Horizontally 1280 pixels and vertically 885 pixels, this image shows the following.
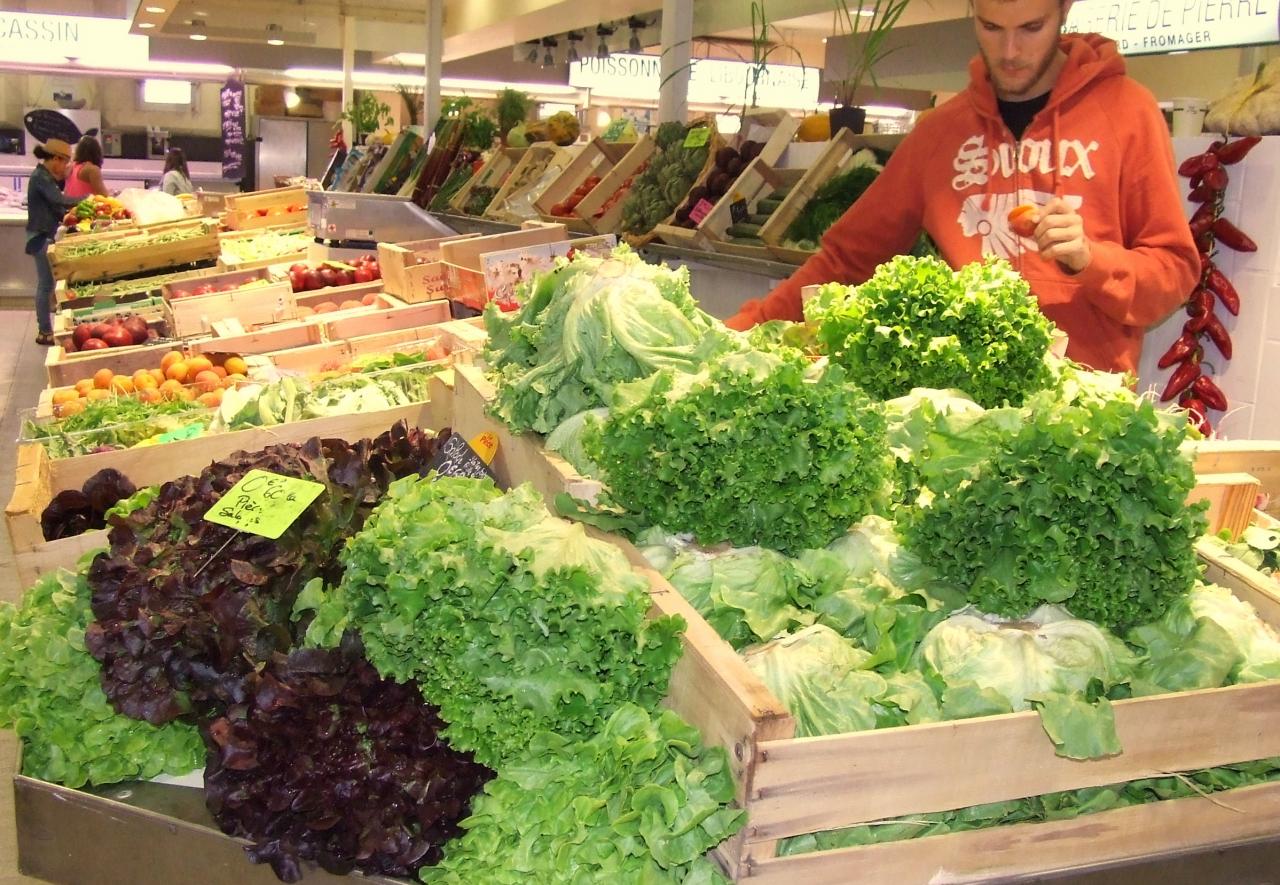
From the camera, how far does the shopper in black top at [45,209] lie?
1153 centimetres

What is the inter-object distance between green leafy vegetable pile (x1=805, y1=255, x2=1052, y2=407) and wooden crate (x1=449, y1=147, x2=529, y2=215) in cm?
688

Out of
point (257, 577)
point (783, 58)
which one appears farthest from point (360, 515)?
point (783, 58)

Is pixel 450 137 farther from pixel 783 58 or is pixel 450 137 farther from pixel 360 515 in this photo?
pixel 360 515

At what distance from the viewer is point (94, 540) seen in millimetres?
2543

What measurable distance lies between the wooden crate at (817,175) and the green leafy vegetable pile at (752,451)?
12.3ft

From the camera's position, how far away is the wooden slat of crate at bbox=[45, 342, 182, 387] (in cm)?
470

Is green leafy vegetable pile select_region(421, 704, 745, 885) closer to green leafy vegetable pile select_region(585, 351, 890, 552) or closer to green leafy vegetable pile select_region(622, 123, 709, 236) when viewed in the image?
green leafy vegetable pile select_region(585, 351, 890, 552)

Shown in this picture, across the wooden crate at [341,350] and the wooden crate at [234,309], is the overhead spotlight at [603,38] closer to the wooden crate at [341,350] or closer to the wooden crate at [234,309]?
the wooden crate at [234,309]

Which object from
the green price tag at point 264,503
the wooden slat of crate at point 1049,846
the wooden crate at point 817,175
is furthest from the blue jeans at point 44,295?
the wooden slat of crate at point 1049,846

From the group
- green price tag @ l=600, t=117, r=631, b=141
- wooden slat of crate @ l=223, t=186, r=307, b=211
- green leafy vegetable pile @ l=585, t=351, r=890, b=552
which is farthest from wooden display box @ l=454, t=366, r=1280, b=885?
wooden slat of crate @ l=223, t=186, r=307, b=211

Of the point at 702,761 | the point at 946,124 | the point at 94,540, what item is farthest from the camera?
the point at 946,124

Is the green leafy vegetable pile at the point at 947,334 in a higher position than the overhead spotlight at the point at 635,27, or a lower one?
lower

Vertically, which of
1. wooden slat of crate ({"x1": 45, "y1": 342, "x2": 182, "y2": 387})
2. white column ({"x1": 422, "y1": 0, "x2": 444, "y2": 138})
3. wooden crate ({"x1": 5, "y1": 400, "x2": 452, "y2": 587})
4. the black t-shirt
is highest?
white column ({"x1": 422, "y1": 0, "x2": 444, "y2": 138})

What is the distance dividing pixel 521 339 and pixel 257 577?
0.70m
